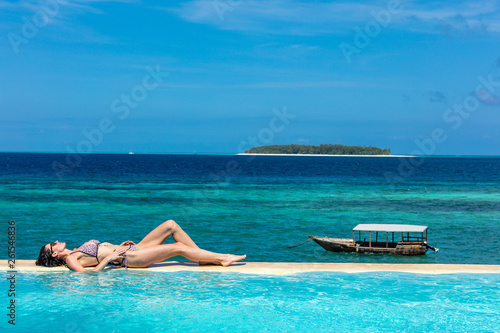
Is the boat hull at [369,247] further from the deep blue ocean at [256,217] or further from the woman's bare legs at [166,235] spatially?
the woman's bare legs at [166,235]

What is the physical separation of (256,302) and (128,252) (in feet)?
8.92

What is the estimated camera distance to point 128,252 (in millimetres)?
9477

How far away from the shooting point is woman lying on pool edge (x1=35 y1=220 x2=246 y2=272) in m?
9.28

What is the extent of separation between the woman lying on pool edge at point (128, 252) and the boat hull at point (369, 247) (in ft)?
53.2

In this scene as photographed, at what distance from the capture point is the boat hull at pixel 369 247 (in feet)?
80.8

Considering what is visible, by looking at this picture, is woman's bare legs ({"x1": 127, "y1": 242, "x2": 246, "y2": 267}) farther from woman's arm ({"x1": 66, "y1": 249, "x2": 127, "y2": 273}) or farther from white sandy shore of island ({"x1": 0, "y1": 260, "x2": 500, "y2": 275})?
woman's arm ({"x1": 66, "y1": 249, "x2": 127, "y2": 273})

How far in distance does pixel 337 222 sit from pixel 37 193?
32178 mm

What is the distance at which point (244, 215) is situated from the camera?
121 feet

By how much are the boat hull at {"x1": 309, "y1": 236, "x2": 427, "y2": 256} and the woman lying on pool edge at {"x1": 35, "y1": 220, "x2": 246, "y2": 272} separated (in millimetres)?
16213

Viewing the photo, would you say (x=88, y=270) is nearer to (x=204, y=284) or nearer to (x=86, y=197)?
(x=204, y=284)

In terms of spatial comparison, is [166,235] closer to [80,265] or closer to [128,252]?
[128,252]

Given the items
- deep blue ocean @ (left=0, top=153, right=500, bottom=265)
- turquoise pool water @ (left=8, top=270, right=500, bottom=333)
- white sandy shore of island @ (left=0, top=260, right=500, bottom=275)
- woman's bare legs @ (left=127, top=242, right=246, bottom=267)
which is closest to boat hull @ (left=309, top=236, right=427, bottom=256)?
deep blue ocean @ (left=0, top=153, right=500, bottom=265)

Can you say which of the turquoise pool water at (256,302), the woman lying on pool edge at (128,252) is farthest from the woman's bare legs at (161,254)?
the turquoise pool water at (256,302)

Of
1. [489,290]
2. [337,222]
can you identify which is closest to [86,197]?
[337,222]
